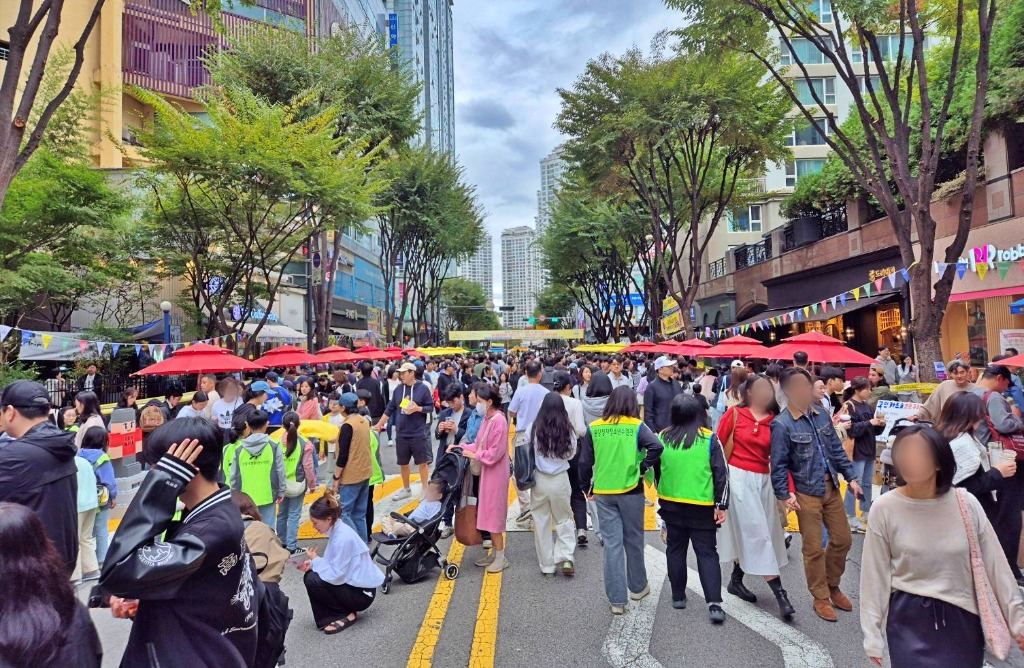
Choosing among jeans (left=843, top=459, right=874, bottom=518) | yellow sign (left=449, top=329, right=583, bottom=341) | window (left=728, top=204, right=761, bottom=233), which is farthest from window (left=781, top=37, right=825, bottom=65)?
jeans (left=843, top=459, right=874, bottom=518)

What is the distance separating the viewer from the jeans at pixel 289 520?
18.9 feet

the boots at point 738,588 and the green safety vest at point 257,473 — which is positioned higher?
the green safety vest at point 257,473

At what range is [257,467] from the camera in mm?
5188

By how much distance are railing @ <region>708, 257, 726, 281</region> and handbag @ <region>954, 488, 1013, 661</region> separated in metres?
31.1

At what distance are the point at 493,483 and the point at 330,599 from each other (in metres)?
1.67

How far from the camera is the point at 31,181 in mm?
16062

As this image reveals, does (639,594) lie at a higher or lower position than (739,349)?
lower

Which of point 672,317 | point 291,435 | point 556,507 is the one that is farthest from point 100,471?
point 672,317

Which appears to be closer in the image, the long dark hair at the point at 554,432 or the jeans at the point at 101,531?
the long dark hair at the point at 554,432

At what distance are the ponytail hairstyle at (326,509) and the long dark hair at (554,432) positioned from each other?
179 centimetres

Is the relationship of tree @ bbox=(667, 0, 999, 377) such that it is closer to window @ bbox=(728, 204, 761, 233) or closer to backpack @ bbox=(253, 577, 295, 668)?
backpack @ bbox=(253, 577, 295, 668)

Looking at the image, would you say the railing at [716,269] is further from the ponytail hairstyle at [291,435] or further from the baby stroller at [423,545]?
the ponytail hairstyle at [291,435]

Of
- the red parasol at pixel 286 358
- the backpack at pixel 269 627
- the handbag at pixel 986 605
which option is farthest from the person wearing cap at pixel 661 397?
the red parasol at pixel 286 358

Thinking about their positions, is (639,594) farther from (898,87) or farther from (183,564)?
(898,87)
